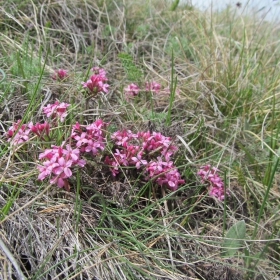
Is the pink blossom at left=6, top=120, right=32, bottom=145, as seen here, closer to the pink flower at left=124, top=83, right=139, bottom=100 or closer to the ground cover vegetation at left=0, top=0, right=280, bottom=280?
the ground cover vegetation at left=0, top=0, right=280, bottom=280

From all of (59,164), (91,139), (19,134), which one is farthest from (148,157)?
(19,134)

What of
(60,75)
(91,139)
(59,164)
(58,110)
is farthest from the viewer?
(60,75)

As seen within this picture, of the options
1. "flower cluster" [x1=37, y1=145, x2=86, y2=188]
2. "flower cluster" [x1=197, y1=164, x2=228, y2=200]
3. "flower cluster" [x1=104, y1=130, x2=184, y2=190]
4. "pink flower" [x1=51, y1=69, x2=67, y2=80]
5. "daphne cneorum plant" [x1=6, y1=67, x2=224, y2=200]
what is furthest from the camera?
"pink flower" [x1=51, y1=69, x2=67, y2=80]

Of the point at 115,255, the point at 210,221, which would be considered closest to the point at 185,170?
the point at 210,221

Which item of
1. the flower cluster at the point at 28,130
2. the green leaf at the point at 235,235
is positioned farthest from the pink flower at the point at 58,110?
the green leaf at the point at 235,235

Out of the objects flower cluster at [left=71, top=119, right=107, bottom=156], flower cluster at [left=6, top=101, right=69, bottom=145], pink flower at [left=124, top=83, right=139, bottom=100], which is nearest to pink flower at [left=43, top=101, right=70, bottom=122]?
flower cluster at [left=6, top=101, right=69, bottom=145]

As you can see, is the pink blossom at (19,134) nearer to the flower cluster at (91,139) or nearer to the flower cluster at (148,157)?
the flower cluster at (91,139)

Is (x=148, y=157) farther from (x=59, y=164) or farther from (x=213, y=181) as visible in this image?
(x=59, y=164)

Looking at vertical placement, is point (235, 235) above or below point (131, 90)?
below
